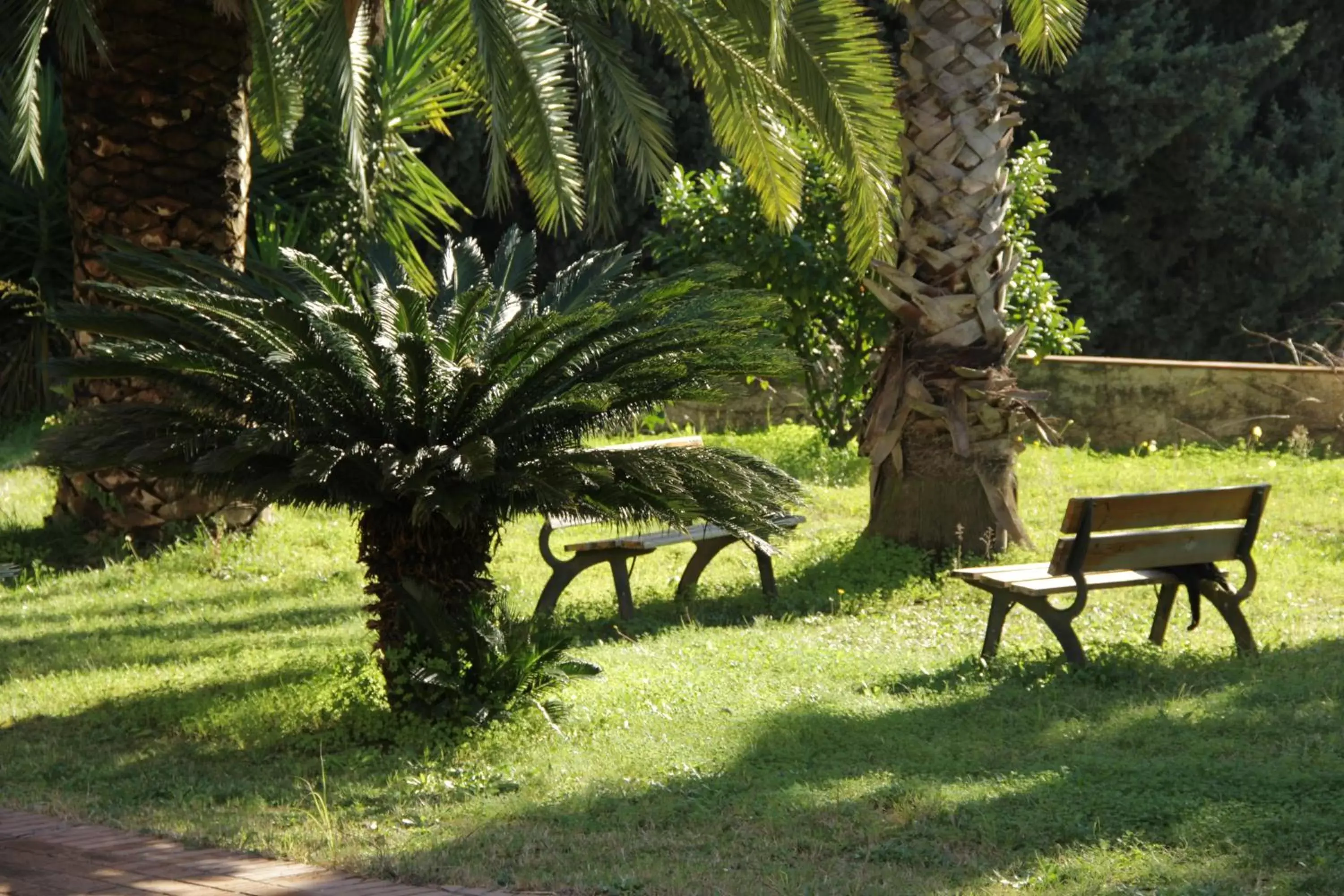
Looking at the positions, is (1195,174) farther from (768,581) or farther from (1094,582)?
(1094,582)

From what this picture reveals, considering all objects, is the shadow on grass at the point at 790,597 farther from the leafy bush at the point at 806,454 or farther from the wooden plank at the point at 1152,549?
the leafy bush at the point at 806,454

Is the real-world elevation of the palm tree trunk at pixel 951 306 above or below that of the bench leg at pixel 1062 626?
above

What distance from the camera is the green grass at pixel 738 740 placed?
187 inches

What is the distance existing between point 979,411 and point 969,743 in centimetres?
386

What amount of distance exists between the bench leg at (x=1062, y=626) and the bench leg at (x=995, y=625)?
21cm

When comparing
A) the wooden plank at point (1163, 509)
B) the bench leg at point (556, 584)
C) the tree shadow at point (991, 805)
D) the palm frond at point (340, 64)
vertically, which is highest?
the palm frond at point (340, 64)

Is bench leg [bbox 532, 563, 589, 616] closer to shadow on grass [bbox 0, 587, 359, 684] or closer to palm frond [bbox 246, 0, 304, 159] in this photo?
shadow on grass [bbox 0, 587, 359, 684]

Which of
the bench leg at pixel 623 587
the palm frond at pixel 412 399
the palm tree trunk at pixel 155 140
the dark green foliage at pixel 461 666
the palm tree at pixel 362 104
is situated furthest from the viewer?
the palm tree trunk at pixel 155 140

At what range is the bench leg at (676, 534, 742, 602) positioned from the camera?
9.10 m


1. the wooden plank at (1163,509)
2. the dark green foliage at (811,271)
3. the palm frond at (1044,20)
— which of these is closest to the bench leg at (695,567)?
the wooden plank at (1163,509)

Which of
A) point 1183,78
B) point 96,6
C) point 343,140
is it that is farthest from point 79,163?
point 1183,78

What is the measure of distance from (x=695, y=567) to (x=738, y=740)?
3.20 metres

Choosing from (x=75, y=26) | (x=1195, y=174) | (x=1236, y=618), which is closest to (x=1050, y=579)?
(x=1236, y=618)

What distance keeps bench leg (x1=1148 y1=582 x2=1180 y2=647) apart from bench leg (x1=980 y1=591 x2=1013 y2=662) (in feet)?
2.77
